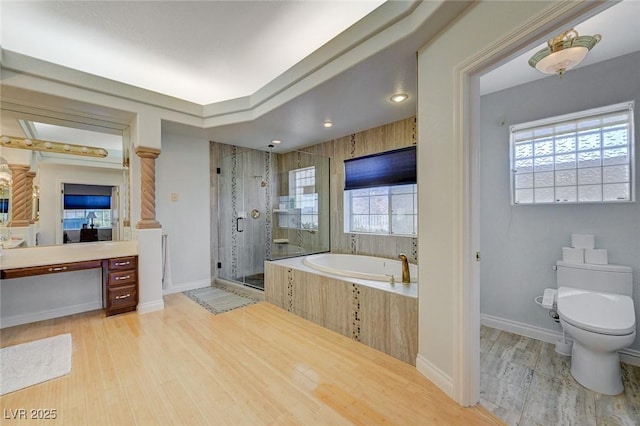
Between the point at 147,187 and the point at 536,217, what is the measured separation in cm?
429

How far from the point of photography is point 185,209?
13.0 ft

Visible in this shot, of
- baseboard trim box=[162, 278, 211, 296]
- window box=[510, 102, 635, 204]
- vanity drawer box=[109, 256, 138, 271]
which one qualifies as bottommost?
baseboard trim box=[162, 278, 211, 296]

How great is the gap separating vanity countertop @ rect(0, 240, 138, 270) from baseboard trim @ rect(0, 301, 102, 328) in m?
0.65

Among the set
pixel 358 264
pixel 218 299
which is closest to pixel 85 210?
pixel 218 299

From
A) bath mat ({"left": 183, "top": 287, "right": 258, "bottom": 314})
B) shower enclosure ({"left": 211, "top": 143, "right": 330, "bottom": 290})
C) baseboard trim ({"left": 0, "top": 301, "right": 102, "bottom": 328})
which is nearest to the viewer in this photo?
baseboard trim ({"left": 0, "top": 301, "right": 102, "bottom": 328})

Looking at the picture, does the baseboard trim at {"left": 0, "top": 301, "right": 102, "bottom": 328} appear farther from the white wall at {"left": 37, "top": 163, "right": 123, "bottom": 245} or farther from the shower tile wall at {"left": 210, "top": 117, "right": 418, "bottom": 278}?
the shower tile wall at {"left": 210, "top": 117, "right": 418, "bottom": 278}

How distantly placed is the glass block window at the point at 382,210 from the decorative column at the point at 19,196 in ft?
12.5

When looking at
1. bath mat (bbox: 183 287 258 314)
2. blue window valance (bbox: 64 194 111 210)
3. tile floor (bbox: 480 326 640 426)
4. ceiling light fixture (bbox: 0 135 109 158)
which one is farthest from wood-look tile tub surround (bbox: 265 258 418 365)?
ceiling light fixture (bbox: 0 135 109 158)

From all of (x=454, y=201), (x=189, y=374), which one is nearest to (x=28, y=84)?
(x=189, y=374)

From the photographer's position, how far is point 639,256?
2.01m

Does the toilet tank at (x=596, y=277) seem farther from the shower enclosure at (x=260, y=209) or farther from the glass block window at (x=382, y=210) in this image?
the shower enclosure at (x=260, y=209)

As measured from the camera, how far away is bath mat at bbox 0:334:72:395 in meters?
1.78

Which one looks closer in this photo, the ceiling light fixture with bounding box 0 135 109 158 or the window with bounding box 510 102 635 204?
the window with bounding box 510 102 635 204

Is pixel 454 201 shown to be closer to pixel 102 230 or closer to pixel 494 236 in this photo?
pixel 494 236
